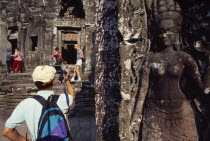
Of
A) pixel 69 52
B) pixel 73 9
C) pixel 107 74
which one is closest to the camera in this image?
pixel 107 74

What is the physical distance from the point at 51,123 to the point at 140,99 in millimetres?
977

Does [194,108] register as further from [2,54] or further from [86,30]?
[86,30]

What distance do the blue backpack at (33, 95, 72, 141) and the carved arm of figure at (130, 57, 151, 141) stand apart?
0.74m

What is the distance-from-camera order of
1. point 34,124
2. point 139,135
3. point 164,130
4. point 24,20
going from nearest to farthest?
point 34,124 < point 164,130 < point 139,135 < point 24,20

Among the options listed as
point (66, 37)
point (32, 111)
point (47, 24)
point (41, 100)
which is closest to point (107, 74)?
point (41, 100)

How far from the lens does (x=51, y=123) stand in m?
1.75

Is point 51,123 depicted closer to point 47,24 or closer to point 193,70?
point 193,70

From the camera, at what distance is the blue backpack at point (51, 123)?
1723 millimetres

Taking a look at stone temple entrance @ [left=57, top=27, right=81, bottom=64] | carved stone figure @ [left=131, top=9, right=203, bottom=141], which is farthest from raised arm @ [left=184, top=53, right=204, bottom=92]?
stone temple entrance @ [left=57, top=27, right=81, bottom=64]

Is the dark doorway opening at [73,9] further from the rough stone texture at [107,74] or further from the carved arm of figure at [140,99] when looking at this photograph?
the carved arm of figure at [140,99]

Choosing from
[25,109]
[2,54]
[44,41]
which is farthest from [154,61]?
[44,41]

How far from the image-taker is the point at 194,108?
200 centimetres

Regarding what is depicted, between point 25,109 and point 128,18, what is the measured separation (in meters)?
1.53

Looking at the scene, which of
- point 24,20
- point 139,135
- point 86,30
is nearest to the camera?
point 139,135
